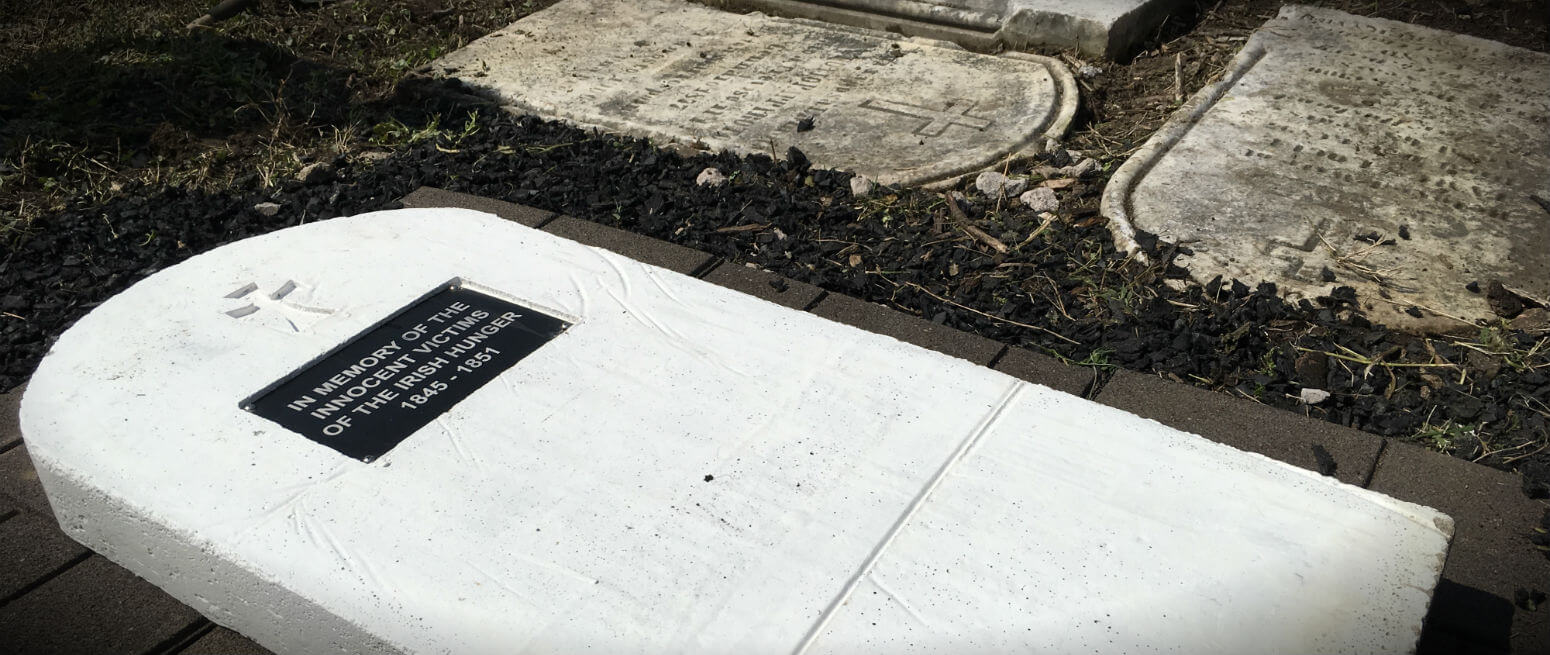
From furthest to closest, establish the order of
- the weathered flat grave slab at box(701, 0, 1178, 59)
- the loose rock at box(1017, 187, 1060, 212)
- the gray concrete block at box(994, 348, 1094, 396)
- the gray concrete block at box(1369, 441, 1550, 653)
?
the weathered flat grave slab at box(701, 0, 1178, 59), the loose rock at box(1017, 187, 1060, 212), the gray concrete block at box(994, 348, 1094, 396), the gray concrete block at box(1369, 441, 1550, 653)

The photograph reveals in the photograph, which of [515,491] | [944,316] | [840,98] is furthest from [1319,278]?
[515,491]

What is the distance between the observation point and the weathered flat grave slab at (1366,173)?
3.53 meters

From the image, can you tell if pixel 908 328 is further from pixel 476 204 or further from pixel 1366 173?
pixel 1366 173

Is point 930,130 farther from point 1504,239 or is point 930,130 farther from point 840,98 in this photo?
point 1504,239

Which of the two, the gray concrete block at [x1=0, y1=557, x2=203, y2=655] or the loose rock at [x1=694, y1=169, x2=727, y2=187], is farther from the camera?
the loose rock at [x1=694, y1=169, x2=727, y2=187]

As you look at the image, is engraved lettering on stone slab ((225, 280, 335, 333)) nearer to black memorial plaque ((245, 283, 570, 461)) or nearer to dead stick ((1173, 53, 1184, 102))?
black memorial plaque ((245, 283, 570, 461))

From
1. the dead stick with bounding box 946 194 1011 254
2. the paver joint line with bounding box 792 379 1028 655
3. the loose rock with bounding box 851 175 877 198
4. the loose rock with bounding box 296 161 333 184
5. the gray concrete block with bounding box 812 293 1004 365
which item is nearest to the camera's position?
the paver joint line with bounding box 792 379 1028 655

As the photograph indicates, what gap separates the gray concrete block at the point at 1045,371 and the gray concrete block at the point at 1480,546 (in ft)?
2.36

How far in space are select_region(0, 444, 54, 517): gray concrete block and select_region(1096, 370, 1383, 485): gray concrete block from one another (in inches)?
104

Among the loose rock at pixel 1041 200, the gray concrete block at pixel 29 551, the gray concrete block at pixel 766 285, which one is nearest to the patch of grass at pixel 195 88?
the gray concrete block at pixel 766 285

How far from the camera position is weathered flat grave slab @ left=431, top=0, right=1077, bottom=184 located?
447cm

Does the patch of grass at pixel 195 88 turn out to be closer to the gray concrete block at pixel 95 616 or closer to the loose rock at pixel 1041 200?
the gray concrete block at pixel 95 616

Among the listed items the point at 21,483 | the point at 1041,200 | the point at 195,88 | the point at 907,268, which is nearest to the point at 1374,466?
the point at 907,268

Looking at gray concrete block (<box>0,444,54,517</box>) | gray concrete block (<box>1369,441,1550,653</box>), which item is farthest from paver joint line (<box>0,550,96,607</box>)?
gray concrete block (<box>1369,441,1550,653</box>)
